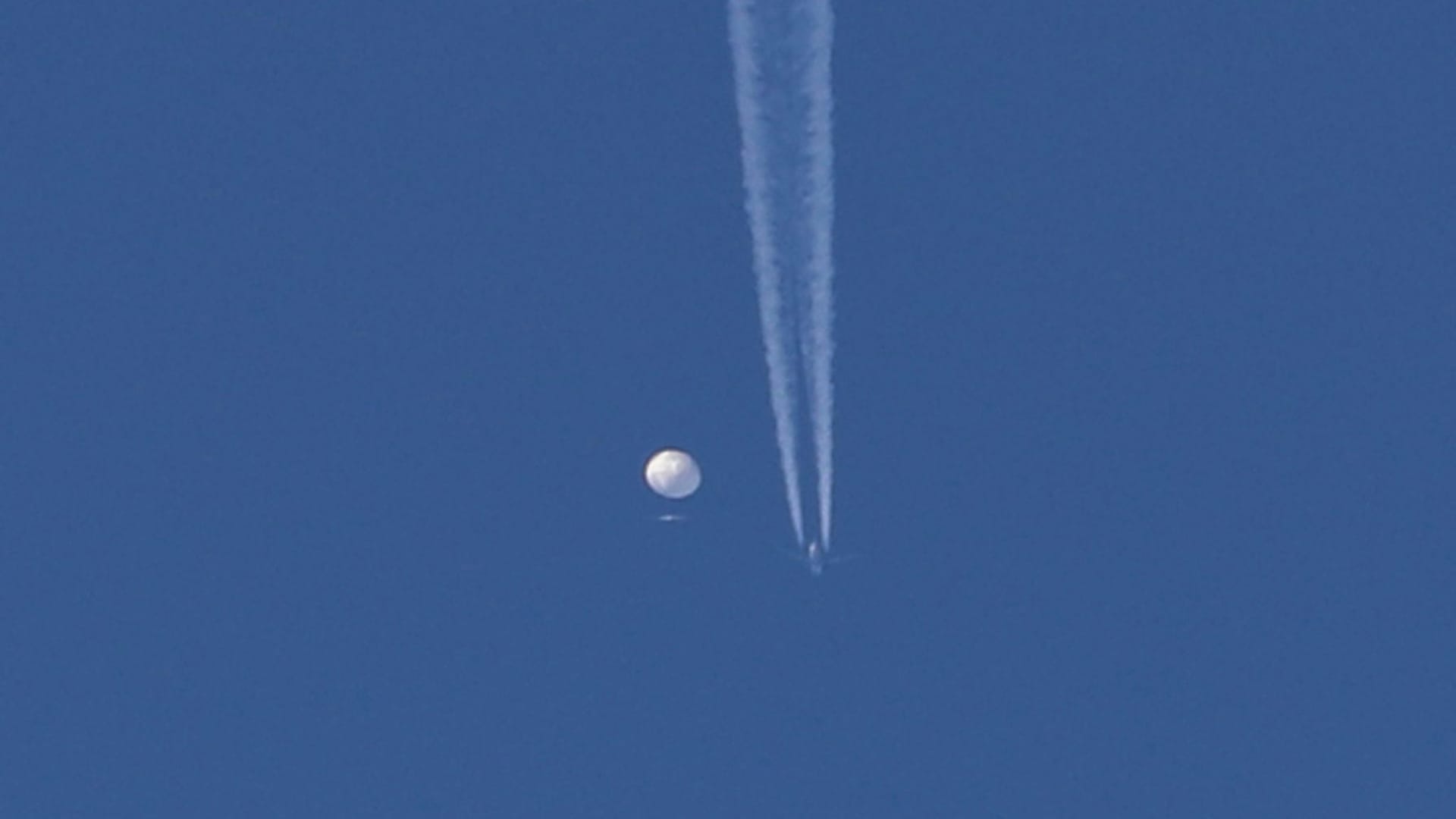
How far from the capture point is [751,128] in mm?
68562

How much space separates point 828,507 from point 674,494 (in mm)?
5401

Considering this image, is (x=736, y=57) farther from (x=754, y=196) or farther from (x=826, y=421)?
(x=826, y=421)

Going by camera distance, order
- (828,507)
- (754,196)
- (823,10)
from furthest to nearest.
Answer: (828,507) < (754,196) < (823,10)

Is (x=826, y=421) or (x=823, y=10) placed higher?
(x=823, y=10)

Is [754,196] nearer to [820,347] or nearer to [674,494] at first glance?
[820,347]

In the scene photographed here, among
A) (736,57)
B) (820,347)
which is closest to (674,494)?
(820,347)

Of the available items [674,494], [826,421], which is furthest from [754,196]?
[674,494]

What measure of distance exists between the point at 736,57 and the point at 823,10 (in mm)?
2373

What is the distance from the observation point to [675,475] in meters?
81.5

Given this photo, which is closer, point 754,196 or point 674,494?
point 754,196

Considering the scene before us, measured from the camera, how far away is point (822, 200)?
6962cm

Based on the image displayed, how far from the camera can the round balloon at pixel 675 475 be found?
81500 mm

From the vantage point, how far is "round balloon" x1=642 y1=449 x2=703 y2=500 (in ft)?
267

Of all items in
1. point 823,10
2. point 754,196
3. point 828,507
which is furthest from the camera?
point 828,507
